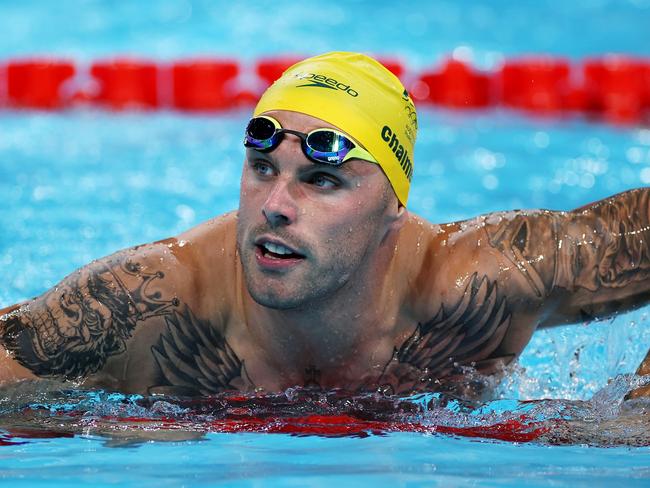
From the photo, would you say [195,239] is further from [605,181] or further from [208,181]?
[605,181]

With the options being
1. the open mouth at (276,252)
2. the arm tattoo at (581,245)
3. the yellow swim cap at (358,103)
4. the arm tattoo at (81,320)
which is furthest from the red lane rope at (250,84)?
the open mouth at (276,252)

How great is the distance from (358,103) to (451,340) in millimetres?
684

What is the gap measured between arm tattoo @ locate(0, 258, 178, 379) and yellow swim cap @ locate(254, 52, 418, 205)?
0.55m

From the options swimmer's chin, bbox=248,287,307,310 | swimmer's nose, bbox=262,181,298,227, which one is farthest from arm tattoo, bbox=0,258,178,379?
swimmer's nose, bbox=262,181,298,227

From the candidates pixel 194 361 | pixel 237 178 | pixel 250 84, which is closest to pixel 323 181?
pixel 194 361

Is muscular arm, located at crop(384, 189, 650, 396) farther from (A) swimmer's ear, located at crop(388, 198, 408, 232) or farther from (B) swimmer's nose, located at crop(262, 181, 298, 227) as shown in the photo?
(B) swimmer's nose, located at crop(262, 181, 298, 227)

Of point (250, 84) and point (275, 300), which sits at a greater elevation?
point (250, 84)

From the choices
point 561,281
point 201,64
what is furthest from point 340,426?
point 201,64

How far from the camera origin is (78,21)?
998cm

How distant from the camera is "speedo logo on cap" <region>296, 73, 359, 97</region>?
278 cm

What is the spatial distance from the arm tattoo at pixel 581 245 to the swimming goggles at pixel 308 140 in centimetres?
60

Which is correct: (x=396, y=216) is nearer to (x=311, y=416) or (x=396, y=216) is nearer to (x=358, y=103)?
(x=358, y=103)

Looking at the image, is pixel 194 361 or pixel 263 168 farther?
pixel 194 361

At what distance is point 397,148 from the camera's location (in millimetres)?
2846
